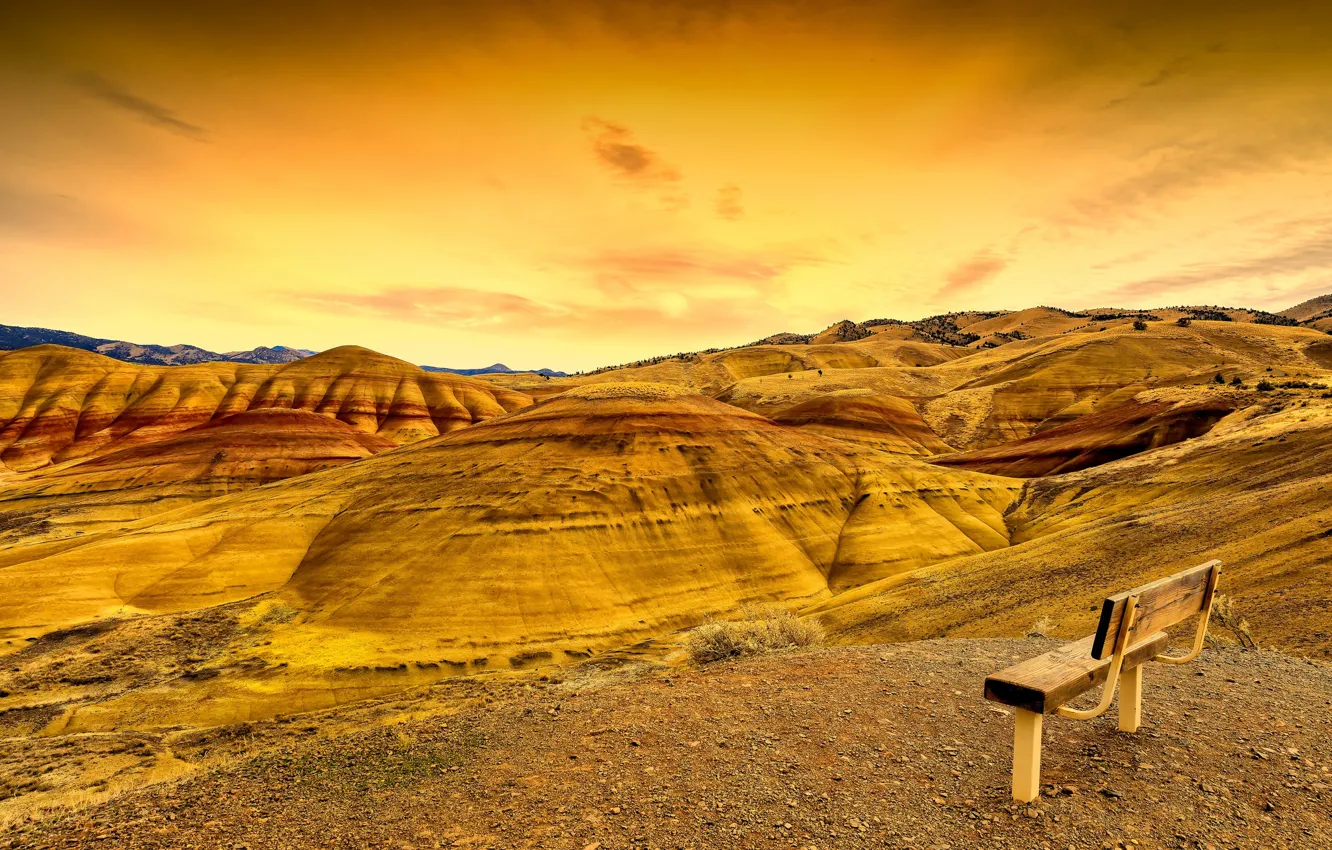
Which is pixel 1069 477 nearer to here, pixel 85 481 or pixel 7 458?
pixel 85 481

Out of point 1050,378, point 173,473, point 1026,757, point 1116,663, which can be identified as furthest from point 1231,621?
point 1050,378

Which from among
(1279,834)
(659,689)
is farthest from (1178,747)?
(659,689)

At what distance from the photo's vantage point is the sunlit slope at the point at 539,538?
2995 cm

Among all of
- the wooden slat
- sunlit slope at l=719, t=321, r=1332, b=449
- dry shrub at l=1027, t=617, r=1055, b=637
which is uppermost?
sunlit slope at l=719, t=321, r=1332, b=449

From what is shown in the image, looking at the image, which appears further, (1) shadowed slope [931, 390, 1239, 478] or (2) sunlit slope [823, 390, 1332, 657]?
(1) shadowed slope [931, 390, 1239, 478]

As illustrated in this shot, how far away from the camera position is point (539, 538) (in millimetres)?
35031

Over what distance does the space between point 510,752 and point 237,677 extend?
71.9ft

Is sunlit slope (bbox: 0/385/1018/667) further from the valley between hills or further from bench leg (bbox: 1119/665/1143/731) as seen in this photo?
bench leg (bbox: 1119/665/1143/731)

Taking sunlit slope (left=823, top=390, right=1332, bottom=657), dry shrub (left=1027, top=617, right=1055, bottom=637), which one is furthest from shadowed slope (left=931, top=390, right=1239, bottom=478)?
dry shrub (left=1027, top=617, right=1055, bottom=637)

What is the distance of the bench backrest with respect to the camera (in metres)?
5.79

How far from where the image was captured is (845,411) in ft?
273

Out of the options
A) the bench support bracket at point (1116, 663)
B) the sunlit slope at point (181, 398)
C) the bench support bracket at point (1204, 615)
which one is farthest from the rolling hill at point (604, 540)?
the sunlit slope at point (181, 398)

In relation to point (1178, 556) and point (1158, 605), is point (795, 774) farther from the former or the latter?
point (1178, 556)

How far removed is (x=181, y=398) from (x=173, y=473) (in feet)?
170
